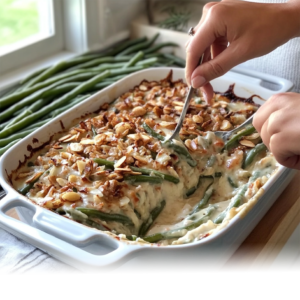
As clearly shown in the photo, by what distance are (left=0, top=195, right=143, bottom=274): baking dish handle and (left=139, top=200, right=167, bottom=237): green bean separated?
15 centimetres

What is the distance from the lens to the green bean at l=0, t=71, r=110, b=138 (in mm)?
1396

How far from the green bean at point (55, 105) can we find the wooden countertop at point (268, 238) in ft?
0.96

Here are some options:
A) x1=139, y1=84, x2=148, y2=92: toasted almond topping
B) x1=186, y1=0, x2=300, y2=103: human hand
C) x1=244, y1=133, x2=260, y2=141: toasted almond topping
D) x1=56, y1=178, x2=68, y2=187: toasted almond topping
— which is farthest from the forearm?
x1=56, y1=178, x2=68, y2=187: toasted almond topping

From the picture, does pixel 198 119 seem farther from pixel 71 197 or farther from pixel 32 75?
pixel 32 75

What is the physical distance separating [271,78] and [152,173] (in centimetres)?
69

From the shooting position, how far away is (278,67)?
1.65m

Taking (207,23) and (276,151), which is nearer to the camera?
(276,151)

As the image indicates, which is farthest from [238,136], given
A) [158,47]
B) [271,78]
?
[158,47]

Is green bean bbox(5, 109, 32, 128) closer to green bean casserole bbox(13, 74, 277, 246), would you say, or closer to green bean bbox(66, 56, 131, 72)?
green bean casserole bbox(13, 74, 277, 246)

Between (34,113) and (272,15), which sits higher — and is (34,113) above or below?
below

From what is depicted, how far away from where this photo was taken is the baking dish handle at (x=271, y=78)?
4.91ft
